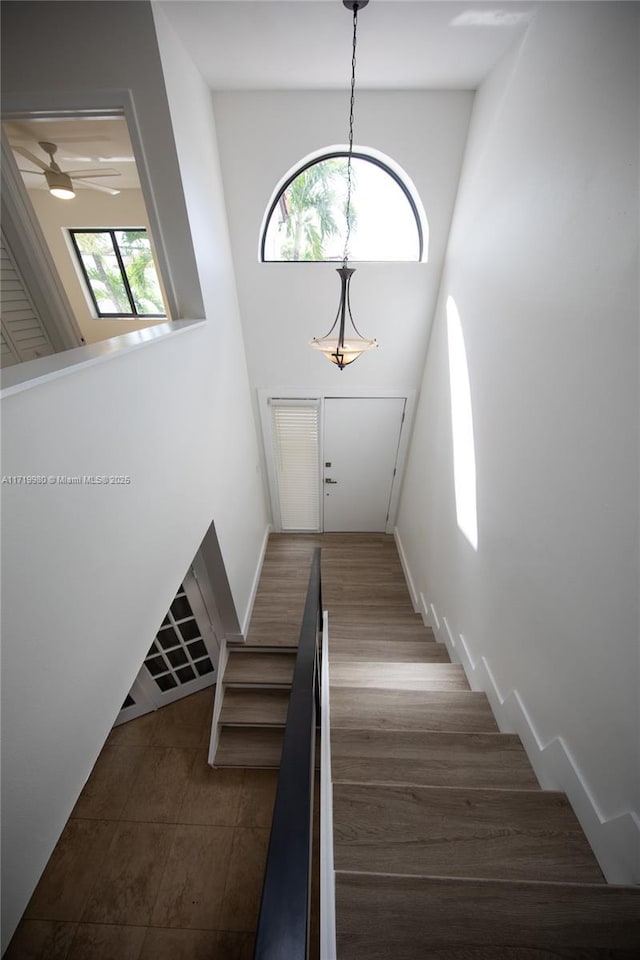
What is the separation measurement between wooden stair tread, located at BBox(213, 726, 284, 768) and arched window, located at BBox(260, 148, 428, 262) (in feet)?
14.0

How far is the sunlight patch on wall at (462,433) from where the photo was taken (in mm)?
2363

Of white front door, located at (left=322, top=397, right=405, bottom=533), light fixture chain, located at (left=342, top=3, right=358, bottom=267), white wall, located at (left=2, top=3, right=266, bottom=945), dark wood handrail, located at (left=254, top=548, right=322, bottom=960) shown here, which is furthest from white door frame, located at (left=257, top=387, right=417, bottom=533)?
dark wood handrail, located at (left=254, top=548, right=322, bottom=960)

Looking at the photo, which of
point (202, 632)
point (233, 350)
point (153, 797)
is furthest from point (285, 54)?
point (153, 797)

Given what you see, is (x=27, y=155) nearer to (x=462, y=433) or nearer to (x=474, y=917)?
(x=462, y=433)

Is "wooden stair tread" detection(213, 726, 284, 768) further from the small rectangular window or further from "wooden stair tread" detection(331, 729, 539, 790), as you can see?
the small rectangular window

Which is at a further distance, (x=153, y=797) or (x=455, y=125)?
(x=153, y=797)

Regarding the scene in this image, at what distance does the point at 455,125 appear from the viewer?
2660 millimetres

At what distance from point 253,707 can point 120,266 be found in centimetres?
478

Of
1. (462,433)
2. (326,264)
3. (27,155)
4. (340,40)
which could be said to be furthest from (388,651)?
(27,155)

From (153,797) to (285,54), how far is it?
211 inches

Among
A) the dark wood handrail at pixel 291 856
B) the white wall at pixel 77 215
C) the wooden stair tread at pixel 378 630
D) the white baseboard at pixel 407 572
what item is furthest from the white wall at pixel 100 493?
the white baseboard at pixel 407 572

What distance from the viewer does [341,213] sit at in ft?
10.1

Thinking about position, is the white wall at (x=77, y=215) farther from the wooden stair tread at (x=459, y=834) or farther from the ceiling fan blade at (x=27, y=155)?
the wooden stair tread at (x=459, y=834)

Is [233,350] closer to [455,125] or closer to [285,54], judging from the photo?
[285,54]
